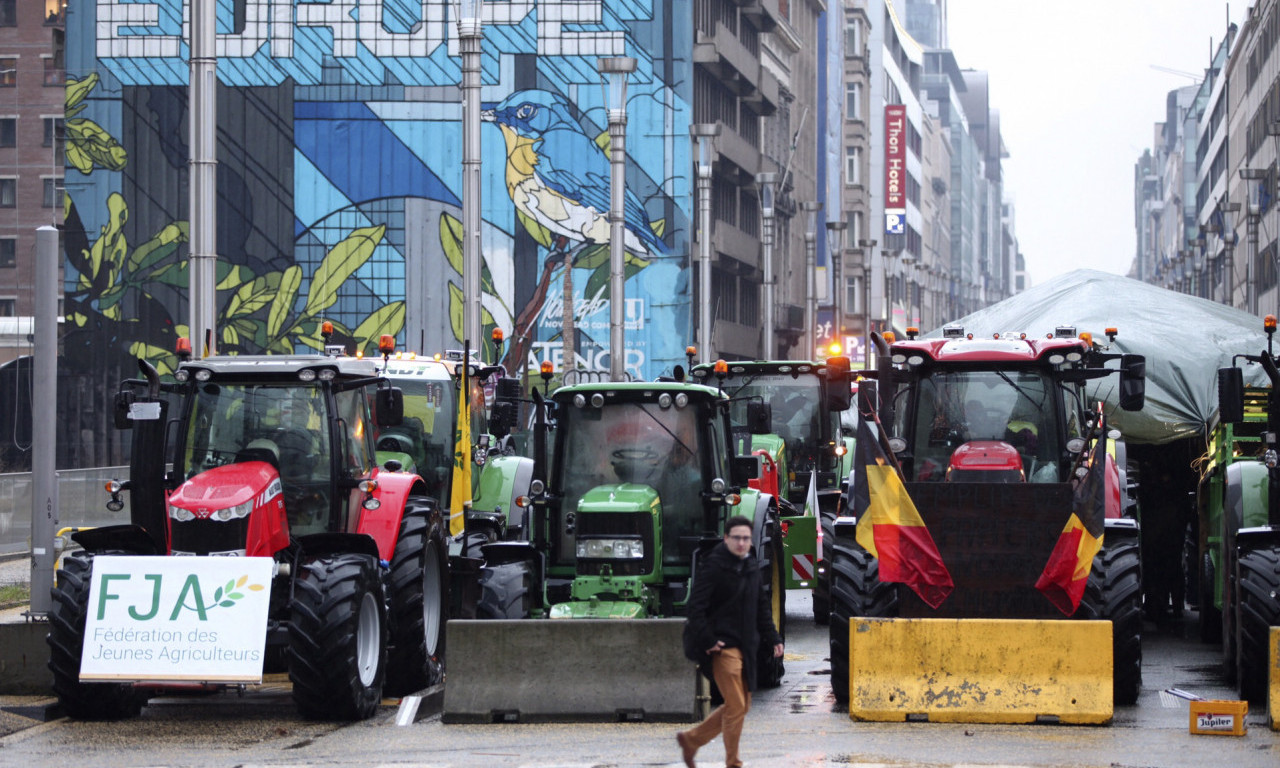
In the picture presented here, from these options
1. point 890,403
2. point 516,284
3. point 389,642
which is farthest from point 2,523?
point 516,284

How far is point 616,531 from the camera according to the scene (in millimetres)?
14523

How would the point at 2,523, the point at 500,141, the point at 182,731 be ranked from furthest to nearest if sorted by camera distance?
the point at 500,141 → the point at 2,523 → the point at 182,731

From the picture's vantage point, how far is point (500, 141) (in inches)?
2687

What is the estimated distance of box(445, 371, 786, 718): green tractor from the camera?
14.5 metres

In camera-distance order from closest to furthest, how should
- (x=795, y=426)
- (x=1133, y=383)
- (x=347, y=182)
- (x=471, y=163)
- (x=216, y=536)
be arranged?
(x=216, y=536)
(x=1133, y=383)
(x=795, y=426)
(x=471, y=163)
(x=347, y=182)

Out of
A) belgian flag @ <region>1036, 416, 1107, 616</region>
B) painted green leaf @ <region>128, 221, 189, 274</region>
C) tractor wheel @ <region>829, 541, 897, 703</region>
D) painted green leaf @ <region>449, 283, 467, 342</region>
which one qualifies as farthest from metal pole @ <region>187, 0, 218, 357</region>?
painted green leaf @ <region>128, 221, 189, 274</region>

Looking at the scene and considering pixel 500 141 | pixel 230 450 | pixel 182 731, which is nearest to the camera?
pixel 182 731

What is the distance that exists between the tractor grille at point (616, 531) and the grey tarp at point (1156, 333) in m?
8.06

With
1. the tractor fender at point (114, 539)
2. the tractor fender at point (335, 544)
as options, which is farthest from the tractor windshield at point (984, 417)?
the tractor fender at point (114, 539)

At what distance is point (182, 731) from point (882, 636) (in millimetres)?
4949

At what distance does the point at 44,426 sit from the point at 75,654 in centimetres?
361

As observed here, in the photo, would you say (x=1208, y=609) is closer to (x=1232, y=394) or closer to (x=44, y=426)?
(x=1232, y=394)

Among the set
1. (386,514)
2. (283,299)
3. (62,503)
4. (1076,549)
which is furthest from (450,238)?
(1076,549)

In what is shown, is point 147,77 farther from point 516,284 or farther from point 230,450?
point 230,450
